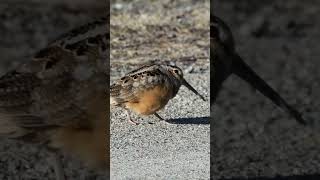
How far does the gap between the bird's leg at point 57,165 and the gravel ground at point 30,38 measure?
0.09 ft

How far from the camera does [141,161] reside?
123 inches

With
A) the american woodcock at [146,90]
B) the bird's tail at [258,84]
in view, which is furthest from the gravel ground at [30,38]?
the bird's tail at [258,84]

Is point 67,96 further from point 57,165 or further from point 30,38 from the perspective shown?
point 30,38

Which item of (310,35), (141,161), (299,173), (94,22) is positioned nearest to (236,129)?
(299,173)

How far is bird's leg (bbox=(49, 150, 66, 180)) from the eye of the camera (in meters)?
3.01

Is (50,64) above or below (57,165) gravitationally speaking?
above

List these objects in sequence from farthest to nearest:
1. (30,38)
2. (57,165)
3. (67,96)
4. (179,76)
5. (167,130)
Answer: (30,38) < (179,76) < (167,130) < (57,165) < (67,96)

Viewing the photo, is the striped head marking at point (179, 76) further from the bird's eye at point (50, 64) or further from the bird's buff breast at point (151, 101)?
the bird's eye at point (50, 64)

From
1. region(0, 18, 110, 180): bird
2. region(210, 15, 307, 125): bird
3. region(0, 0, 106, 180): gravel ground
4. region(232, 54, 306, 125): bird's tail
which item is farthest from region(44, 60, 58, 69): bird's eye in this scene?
region(232, 54, 306, 125): bird's tail

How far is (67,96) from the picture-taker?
2.85 meters

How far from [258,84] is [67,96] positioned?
1439 mm

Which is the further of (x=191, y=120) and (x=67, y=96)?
(x=191, y=120)

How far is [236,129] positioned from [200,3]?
2264 mm

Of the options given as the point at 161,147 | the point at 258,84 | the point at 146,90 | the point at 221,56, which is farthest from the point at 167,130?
the point at 258,84
